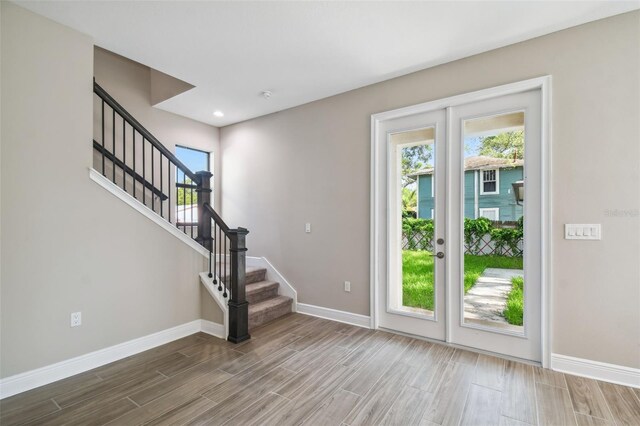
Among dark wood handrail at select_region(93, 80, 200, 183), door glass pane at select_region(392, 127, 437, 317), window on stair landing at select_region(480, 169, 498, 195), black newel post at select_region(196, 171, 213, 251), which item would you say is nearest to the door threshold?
door glass pane at select_region(392, 127, 437, 317)

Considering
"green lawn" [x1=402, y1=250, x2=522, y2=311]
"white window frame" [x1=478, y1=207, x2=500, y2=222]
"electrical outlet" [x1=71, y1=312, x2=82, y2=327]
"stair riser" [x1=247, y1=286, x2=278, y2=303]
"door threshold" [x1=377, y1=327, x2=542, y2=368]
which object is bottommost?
"door threshold" [x1=377, y1=327, x2=542, y2=368]

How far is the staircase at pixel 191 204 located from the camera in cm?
317

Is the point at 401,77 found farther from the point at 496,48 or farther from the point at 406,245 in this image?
the point at 406,245

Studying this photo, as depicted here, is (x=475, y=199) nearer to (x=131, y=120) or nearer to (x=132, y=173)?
(x=131, y=120)

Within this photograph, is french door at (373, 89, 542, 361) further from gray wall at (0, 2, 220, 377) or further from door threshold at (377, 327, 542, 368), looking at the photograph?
gray wall at (0, 2, 220, 377)

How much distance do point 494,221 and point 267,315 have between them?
109 inches

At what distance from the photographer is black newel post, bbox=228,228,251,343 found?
3158 mm

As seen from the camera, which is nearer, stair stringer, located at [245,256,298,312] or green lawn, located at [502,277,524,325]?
green lawn, located at [502,277,524,325]

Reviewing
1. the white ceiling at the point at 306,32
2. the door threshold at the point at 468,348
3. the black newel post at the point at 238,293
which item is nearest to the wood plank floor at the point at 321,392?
the door threshold at the point at 468,348

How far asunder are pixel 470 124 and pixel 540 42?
833 mm

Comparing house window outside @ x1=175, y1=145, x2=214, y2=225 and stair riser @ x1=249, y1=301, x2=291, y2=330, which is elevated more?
house window outside @ x1=175, y1=145, x2=214, y2=225

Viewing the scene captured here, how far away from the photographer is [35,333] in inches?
91.2

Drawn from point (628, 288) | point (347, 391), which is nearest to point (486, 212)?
point (628, 288)

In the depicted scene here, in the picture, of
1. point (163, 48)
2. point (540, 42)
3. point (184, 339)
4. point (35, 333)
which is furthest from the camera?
point (184, 339)
